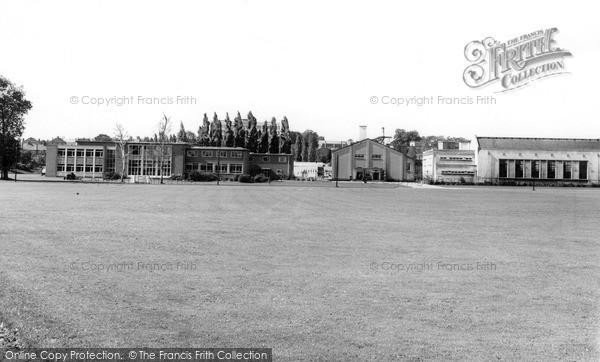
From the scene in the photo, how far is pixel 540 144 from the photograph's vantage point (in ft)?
368

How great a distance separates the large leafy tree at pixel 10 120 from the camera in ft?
291

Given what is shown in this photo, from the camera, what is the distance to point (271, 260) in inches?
619

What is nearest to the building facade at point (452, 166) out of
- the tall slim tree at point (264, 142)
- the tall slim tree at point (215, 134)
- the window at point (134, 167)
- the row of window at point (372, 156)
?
the row of window at point (372, 156)

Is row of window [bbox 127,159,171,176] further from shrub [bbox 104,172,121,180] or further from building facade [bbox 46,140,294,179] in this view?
shrub [bbox 104,172,121,180]

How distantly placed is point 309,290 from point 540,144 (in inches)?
4353

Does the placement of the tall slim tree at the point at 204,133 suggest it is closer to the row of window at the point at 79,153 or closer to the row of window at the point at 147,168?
the row of window at the point at 147,168

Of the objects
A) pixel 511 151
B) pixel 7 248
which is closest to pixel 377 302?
pixel 7 248

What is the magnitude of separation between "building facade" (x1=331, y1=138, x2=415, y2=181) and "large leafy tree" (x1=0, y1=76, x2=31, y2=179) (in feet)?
203

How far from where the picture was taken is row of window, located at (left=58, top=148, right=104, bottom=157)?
11769cm

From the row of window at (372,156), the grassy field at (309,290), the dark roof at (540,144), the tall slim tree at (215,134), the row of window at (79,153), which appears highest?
the tall slim tree at (215,134)

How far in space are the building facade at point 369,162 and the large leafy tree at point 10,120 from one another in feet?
203

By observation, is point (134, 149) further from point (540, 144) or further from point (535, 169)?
point (540, 144)

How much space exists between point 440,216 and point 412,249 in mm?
12624

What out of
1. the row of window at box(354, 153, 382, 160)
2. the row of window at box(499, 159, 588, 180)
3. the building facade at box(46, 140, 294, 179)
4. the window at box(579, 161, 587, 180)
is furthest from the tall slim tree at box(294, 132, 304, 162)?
the window at box(579, 161, 587, 180)
